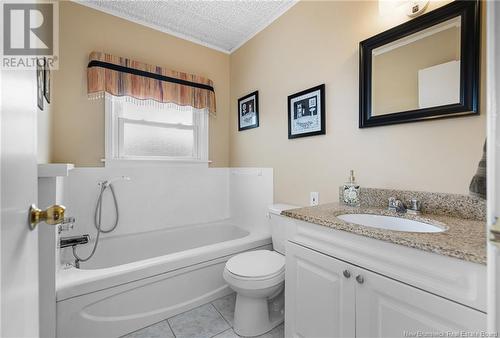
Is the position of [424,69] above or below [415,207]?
above

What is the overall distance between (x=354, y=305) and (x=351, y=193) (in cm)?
68

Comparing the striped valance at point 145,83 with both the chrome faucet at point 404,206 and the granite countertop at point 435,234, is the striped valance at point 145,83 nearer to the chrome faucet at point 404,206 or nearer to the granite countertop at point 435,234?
the granite countertop at point 435,234

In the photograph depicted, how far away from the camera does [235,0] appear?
1982 millimetres

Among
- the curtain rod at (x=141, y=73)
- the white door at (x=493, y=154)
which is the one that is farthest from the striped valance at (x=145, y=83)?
the white door at (x=493, y=154)

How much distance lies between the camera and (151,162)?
2.38 metres

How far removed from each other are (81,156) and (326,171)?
210cm

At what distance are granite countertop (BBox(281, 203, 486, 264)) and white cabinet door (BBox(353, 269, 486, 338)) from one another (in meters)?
0.16

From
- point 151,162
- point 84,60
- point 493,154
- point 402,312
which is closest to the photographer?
point 493,154

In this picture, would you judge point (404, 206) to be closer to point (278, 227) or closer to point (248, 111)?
point (278, 227)

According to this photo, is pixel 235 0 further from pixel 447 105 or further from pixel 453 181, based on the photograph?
pixel 453 181

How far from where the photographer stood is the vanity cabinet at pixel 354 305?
2.48 feet

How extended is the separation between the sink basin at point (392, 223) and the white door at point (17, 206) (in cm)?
127

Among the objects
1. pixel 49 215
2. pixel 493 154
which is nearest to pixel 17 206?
pixel 49 215

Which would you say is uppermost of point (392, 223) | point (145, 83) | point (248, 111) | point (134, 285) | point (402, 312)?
point (145, 83)
